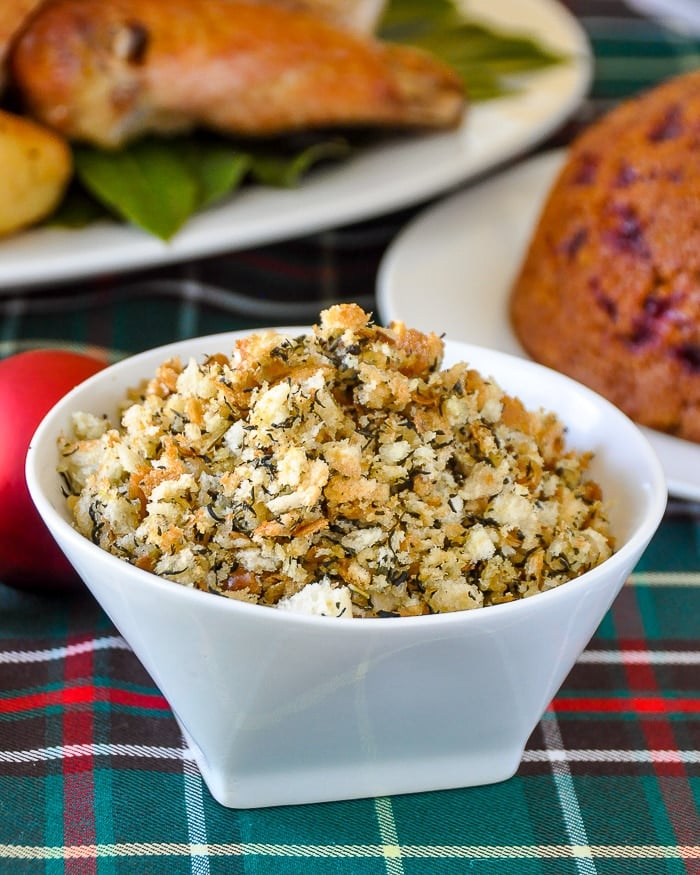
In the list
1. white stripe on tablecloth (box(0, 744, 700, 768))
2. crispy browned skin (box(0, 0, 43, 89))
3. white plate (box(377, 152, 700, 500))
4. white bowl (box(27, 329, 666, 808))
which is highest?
crispy browned skin (box(0, 0, 43, 89))

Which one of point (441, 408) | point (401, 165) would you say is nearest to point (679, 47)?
point (401, 165)

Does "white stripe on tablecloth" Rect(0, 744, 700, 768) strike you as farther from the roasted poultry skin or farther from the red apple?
the roasted poultry skin

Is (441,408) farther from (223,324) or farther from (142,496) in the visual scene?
(223,324)

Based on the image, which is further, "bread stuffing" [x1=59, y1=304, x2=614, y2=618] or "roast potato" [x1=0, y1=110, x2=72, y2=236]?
"roast potato" [x1=0, y1=110, x2=72, y2=236]

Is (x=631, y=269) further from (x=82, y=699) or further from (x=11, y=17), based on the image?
(x=11, y=17)

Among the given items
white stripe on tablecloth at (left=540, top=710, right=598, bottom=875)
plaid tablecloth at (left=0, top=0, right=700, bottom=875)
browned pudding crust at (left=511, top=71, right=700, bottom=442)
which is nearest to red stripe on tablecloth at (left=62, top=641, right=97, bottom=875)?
plaid tablecloth at (left=0, top=0, right=700, bottom=875)

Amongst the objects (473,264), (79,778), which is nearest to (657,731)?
(79,778)
